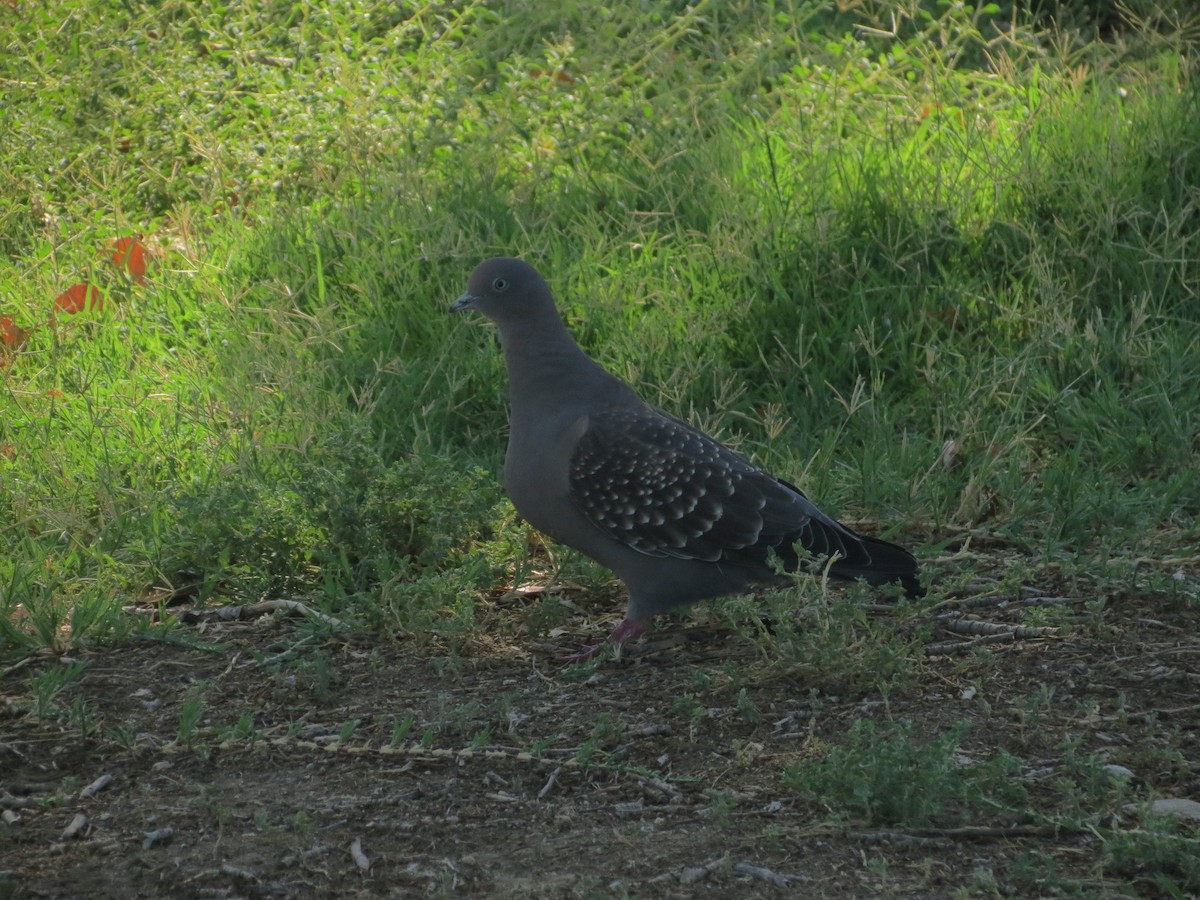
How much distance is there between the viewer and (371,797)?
3.14 meters

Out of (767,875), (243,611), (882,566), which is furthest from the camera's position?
(243,611)

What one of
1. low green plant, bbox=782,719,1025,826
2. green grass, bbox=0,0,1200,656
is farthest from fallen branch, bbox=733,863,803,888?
green grass, bbox=0,0,1200,656

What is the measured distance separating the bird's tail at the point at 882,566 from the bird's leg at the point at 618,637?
541 mm

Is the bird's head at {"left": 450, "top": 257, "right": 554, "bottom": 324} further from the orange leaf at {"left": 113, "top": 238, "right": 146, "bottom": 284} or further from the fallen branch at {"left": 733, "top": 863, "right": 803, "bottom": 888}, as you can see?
the orange leaf at {"left": 113, "top": 238, "right": 146, "bottom": 284}

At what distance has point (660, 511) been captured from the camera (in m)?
3.97

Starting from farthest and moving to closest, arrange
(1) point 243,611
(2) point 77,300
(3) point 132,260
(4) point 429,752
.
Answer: (3) point 132,260, (2) point 77,300, (1) point 243,611, (4) point 429,752

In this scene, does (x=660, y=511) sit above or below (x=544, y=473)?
below

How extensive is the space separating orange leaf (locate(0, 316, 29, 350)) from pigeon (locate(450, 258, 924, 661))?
2618mm

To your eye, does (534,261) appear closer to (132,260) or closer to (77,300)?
(132,260)

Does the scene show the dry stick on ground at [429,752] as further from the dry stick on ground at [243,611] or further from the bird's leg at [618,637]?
the dry stick on ground at [243,611]

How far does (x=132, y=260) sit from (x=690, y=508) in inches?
127

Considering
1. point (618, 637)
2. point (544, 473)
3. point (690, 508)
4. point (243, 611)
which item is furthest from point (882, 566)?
point (243, 611)

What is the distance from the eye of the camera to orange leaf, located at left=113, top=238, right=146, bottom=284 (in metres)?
6.17

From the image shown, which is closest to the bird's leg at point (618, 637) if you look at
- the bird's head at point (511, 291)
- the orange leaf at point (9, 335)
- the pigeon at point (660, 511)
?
the pigeon at point (660, 511)
